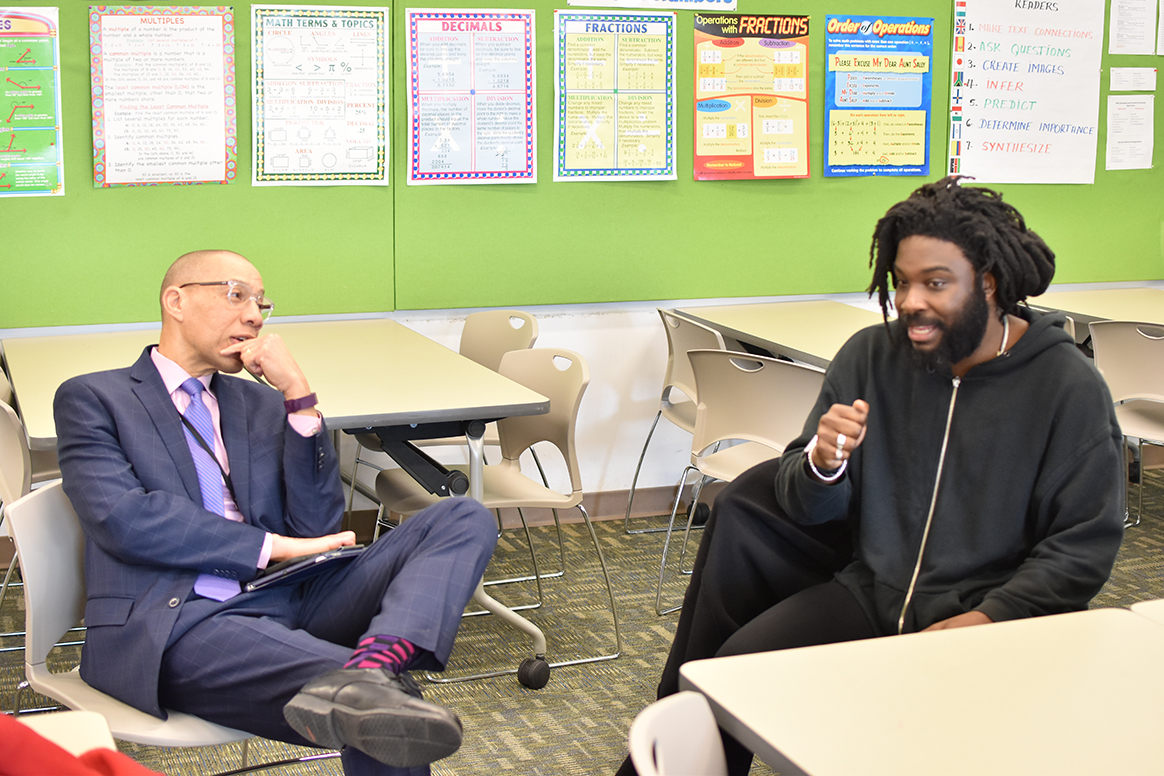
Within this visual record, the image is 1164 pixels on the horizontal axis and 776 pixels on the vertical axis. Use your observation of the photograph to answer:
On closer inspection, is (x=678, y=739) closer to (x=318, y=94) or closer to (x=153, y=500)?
(x=153, y=500)

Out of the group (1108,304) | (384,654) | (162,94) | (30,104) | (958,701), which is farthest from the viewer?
(1108,304)

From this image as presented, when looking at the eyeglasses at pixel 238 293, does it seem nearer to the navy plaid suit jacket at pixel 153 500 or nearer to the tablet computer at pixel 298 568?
the navy plaid suit jacket at pixel 153 500

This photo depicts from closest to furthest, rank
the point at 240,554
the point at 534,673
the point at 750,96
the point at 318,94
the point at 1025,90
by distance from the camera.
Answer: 1. the point at 240,554
2. the point at 534,673
3. the point at 318,94
4. the point at 750,96
5. the point at 1025,90

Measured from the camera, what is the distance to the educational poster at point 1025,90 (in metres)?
4.33

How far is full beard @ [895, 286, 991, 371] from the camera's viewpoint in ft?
5.86

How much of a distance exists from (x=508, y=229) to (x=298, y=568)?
2184 millimetres

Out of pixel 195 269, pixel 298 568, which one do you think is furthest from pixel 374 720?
pixel 195 269

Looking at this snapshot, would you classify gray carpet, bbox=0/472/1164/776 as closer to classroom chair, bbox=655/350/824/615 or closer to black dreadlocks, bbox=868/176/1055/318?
classroom chair, bbox=655/350/824/615

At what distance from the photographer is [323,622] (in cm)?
200

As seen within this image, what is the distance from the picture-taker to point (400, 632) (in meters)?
1.76

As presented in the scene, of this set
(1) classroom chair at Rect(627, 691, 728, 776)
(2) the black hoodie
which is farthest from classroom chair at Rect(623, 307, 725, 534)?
(1) classroom chair at Rect(627, 691, 728, 776)

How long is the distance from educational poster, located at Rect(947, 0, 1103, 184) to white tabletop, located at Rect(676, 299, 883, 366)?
0.90 metres

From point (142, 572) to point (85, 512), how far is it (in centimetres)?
14

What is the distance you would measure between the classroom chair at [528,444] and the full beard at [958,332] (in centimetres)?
116
